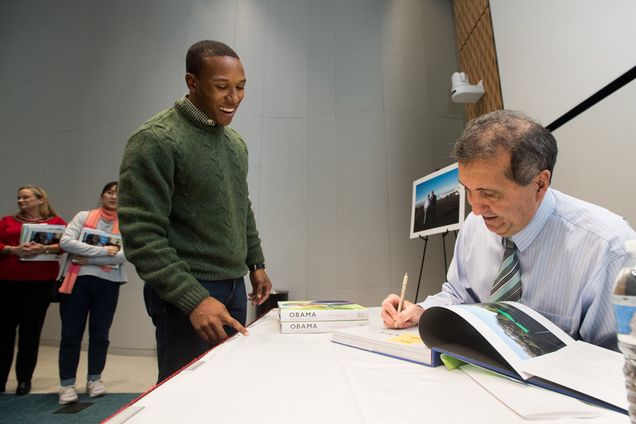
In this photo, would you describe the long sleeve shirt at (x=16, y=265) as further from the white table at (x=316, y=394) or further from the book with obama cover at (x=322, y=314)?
A: the white table at (x=316, y=394)

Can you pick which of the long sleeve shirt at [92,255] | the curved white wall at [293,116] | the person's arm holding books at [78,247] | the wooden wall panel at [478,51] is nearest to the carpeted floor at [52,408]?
the long sleeve shirt at [92,255]

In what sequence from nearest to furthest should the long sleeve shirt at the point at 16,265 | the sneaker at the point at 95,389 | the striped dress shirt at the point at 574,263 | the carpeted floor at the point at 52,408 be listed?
the striped dress shirt at the point at 574,263 < the carpeted floor at the point at 52,408 < the sneaker at the point at 95,389 < the long sleeve shirt at the point at 16,265

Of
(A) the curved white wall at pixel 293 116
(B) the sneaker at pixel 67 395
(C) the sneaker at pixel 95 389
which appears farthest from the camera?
(A) the curved white wall at pixel 293 116

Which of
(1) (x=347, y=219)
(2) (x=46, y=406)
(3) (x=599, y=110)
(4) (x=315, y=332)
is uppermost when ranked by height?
Answer: (3) (x=599, y=110)

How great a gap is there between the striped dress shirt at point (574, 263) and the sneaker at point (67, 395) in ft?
8.24

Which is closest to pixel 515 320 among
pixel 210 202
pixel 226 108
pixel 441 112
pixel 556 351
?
pixel 556 351

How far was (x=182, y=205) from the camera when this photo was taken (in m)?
1.07

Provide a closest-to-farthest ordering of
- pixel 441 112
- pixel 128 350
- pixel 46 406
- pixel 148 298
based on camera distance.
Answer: pixel 148 298
pixel 46 406
pixel 128 350
pixel 441 112

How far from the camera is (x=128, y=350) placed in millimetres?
3490

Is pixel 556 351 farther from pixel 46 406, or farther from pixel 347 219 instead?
pixel 347 219

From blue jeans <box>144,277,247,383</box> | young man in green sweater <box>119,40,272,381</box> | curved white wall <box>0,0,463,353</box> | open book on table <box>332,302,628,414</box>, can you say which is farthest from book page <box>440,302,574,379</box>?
curved white wall <box>0,0,463,353</box>

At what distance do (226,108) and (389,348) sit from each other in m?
0.84

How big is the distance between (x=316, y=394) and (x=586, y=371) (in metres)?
0.41

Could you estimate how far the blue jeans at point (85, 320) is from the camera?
230cm
